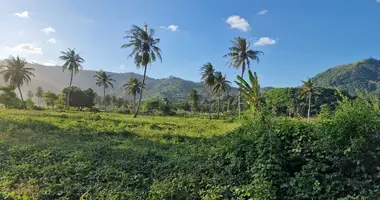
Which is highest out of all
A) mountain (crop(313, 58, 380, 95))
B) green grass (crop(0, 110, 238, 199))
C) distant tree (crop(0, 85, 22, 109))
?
mountain (crop(313, 58, 380, 95))

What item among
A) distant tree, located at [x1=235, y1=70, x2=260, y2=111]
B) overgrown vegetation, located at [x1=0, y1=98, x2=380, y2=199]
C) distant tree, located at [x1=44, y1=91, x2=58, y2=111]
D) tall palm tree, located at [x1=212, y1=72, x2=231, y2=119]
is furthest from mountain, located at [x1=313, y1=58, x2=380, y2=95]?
overgrown vegetation, located at [x1=0, y1=98, x2=380, y2=199]

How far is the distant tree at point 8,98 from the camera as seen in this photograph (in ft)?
152

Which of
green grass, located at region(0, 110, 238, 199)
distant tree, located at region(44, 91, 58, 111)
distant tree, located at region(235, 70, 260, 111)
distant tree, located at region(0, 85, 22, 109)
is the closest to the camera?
green grass, located at region(0, 110, 238, 199)

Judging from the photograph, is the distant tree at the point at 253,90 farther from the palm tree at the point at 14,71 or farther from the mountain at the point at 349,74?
the mountain at the point at 349,74

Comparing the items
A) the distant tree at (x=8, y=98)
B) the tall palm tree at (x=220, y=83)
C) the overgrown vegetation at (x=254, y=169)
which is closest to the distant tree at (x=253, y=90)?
the overgrown vegetation at (x=254, y=169)

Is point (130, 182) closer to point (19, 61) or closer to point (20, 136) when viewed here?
point (20, 136)

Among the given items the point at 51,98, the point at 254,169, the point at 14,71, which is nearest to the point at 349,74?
the point at 51,98

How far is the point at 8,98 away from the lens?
154ft

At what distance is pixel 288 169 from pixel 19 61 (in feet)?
185

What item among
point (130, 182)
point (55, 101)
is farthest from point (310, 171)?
point (55, 101)

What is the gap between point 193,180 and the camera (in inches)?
249

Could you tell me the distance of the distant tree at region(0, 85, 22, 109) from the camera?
4631 cm

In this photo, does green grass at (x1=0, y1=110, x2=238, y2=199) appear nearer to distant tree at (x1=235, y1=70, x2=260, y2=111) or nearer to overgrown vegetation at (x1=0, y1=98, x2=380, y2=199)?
overgrown vegetation at (x1=0, y1=98, x2=380, y2=199)

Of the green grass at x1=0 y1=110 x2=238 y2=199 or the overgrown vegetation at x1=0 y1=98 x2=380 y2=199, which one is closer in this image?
the overgrown vegetation at x1=0 y1=98 x2=380 y2=199
